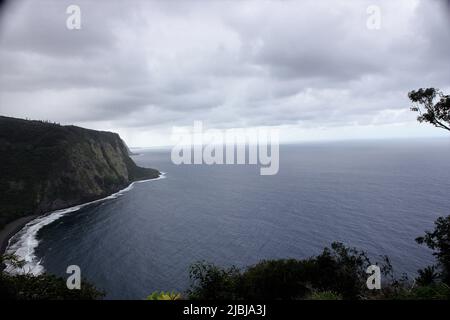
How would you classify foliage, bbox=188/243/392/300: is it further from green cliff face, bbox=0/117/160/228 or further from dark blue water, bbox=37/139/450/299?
green cliff face, bbox=0/117/160/228

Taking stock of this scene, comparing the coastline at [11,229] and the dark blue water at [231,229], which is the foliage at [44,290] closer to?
the dark blue water at [231,229]

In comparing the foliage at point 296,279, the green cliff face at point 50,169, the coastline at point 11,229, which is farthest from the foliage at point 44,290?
the green cliff face at point 50,169

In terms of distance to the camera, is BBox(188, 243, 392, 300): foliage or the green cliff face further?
the green cliff face

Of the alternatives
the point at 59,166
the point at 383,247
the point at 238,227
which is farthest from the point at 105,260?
the point at 59,166

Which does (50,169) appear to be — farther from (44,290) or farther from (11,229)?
(44,290)

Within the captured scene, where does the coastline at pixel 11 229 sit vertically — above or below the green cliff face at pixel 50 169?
below

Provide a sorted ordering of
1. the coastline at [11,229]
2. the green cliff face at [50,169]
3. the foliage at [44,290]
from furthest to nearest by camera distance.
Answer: the green cliff face at [50,169] → the coastline at [11,229] → the foliage at [44,290]

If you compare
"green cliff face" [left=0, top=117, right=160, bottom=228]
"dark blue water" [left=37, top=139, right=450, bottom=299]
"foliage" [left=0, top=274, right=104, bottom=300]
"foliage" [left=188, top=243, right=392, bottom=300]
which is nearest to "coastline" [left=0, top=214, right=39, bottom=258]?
"green cliff face" [left=0, top=117, right=160, bottom=228]
